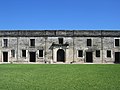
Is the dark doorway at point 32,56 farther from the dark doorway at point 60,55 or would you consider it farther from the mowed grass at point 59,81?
the mowed grass at point 59,81

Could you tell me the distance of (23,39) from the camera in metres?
36.3

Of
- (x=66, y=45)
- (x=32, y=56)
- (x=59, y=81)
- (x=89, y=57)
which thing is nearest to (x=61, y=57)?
(x=66, y=45)

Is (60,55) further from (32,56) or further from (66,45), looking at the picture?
(32,56)

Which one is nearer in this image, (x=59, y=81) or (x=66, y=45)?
(x=59, y=81)

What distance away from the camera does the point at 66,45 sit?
35.8 meters

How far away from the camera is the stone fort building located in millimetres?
35781

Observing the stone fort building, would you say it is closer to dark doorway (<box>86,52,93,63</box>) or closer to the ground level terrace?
the ground level terrace

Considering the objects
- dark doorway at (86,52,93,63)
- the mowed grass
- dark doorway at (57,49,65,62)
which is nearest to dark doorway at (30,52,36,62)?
dark doorway at (57,49,65,62)

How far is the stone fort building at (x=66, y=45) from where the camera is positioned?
35781 mm

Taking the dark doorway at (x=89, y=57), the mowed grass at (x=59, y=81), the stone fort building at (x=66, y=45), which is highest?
the stone fort building at (x=66, y=45)

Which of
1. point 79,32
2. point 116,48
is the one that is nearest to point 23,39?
point 79,32

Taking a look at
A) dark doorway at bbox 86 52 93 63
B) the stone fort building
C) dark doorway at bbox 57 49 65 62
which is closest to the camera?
the stone fort building

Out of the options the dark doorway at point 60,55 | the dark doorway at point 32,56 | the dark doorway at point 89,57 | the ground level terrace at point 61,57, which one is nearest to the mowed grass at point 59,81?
the ground level terrace at point 61,57

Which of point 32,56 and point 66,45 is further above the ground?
point 66,45
